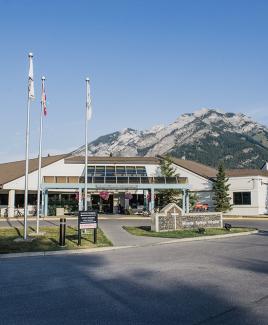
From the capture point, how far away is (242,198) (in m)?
49.2

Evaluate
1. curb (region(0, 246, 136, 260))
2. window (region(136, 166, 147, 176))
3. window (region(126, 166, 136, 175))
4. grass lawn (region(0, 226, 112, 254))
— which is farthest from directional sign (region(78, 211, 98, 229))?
window (region(136, 166, 147, 176))

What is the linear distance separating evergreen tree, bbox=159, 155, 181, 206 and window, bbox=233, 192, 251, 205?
20.1 ft

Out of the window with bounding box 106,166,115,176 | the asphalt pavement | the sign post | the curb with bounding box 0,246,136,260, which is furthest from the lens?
the window with bounding box 106,166,115,176

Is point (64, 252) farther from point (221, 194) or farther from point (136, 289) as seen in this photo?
point (221, 194)

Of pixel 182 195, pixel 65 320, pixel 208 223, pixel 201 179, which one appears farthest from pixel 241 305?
pixel 201 179

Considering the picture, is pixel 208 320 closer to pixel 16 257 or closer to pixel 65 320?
pixel 65 320

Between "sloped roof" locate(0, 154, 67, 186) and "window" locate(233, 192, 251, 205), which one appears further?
"window" locate(233, 192, 251, 205)

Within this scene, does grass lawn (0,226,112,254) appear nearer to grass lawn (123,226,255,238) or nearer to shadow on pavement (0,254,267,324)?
grass lawn (123,226,255,238)

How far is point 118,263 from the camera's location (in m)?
14.5

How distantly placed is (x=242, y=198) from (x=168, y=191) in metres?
7.94

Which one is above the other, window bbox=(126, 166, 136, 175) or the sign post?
window bbox=(126, 166, 136, 175)

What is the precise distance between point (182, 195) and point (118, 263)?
3192 centimetres

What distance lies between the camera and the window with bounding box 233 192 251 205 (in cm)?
4866

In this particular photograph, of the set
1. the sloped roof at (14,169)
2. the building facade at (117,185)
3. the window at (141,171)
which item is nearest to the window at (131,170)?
the building facade at (117,185)
